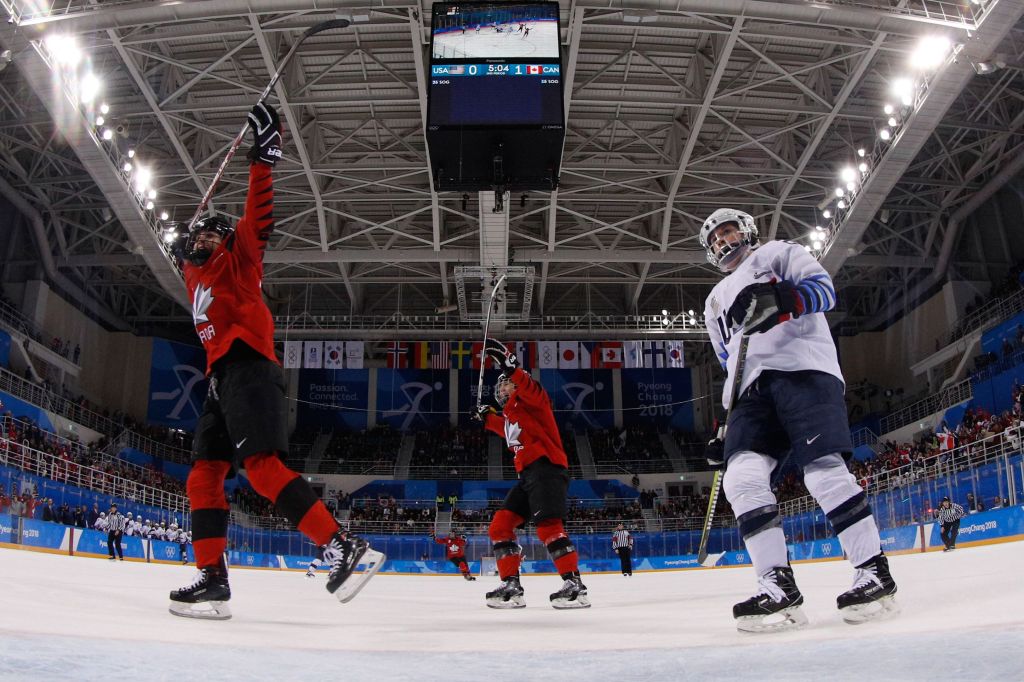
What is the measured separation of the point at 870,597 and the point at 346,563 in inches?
77.0

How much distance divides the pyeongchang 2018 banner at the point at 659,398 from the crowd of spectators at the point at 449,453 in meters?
6.63

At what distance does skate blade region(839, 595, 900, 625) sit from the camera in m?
2.62

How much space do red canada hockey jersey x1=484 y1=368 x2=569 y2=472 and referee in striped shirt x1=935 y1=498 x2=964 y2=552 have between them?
8788 millimetres

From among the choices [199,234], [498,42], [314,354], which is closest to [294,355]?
[314,354]

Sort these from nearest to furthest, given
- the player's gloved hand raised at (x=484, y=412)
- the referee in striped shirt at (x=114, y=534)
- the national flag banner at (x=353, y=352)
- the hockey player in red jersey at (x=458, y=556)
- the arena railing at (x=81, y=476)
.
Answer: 1. the player's gloved hand raised at (x=484, y=412)
2. the referee in striped shirt at (x=114, y=534)
3. the hockey player in red jersey at (x=458, y=556)
4. the arena railing at (x=81, y=476)
5. the national flag banner at (x=353, y=352)

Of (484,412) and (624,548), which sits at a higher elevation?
(484,412)

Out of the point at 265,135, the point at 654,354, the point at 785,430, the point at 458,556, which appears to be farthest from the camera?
the point at 654,354

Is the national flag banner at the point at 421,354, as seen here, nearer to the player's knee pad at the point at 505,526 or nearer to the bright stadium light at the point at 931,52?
the bright stadium light at the point at 931,52

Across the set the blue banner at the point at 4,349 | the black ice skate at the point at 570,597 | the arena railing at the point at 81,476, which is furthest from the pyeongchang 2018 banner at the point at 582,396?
the black ice skate at the point at 570,597

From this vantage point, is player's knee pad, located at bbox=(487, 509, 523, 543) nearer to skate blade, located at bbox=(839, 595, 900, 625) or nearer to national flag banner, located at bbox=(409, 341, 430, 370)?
skate blade, located at bbox=(839, 595, 900, 625)

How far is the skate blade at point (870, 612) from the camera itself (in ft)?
8.60

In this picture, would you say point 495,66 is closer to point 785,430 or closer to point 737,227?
point 737,227

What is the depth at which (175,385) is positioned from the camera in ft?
105

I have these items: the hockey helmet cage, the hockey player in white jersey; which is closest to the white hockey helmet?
the hockey player in white jersey
